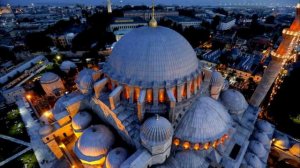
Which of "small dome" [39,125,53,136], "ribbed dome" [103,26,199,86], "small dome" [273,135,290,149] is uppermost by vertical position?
"ribbed dome" [103,26,199,86]

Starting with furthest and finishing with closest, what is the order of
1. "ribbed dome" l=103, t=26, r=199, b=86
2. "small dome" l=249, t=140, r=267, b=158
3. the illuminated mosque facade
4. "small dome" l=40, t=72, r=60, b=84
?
"small dome" l=40, t=72, r=60, b=84
"small dome" l=249, t=140, r=267, b=158
"ribbed dome" l=103, t=26, r=199, b=86
the illuminated mosque facade

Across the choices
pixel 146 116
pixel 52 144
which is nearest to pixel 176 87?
pixel 146 116

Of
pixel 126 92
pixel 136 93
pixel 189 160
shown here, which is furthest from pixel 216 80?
pixel 126 92

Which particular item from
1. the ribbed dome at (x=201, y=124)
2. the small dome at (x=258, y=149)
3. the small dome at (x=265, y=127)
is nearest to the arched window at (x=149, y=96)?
the ribbed dome at (x=201, y=124)

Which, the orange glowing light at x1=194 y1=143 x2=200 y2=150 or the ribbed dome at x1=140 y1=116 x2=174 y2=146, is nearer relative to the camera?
the ribbed dome at x1=140 y1=116 x2=174 y2=146

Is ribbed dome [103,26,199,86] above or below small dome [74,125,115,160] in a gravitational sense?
above

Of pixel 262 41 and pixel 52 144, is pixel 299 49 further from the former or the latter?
pixel 52 144

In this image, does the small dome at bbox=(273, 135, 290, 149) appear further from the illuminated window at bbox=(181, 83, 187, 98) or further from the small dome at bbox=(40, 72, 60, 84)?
the small dome at bbox=(40, 72, 60, 84)

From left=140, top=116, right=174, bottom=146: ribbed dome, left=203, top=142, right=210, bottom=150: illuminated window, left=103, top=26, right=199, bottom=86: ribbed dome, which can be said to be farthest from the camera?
left=203, top=142, right=210, bottom=150: illuminated window

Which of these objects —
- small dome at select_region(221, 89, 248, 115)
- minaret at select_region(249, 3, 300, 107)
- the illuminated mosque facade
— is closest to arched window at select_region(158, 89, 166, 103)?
the illuminated mosque facade
